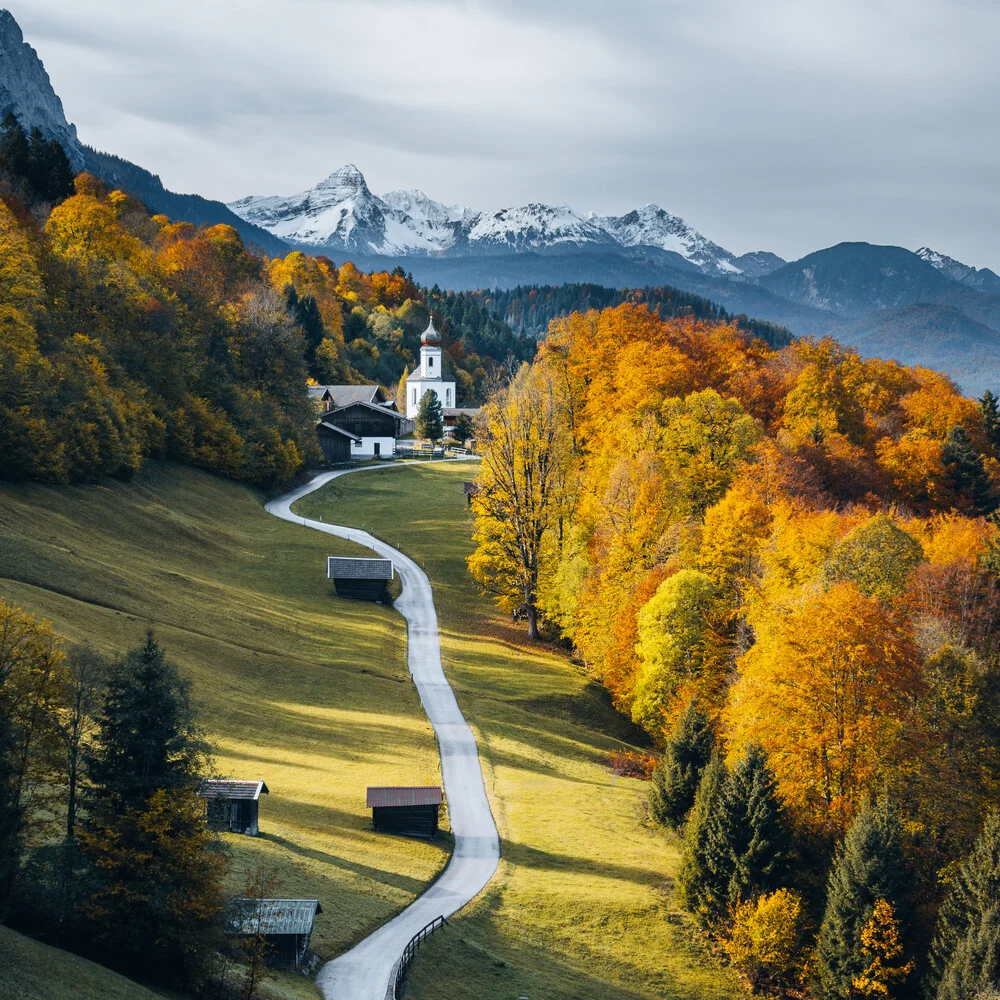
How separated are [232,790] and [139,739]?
7.80m

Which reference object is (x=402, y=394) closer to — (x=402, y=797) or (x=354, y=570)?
(x=354, y=570)

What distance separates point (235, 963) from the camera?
2298 centimetres

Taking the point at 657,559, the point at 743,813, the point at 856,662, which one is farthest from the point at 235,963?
the point at 657,559

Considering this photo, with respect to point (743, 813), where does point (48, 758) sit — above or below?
above

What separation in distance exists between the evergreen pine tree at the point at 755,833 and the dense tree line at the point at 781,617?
0.27 ft

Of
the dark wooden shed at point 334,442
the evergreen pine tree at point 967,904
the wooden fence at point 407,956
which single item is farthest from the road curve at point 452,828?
the dark wooden shed at point 334,442

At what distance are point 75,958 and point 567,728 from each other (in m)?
30.7

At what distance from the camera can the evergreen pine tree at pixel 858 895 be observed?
97.0 ft

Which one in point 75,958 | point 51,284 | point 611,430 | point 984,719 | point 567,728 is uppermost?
point 51,284

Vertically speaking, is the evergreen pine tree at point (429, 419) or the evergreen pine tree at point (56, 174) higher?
the evergreen pine tree at point (56, 174)

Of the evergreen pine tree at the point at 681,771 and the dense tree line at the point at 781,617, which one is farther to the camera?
the evergreen pine tree at the point at 681,771

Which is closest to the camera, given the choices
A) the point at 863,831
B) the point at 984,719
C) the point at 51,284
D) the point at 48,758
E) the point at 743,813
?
the point at 48,758

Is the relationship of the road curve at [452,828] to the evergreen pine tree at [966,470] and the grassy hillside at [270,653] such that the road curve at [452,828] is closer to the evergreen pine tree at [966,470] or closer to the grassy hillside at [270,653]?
the grassy hillside at [270,653]

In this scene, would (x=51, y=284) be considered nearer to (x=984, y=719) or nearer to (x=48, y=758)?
(x=48, y=758)
